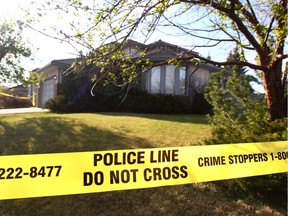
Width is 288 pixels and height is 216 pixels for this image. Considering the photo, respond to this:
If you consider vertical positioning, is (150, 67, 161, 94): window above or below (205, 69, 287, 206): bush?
above

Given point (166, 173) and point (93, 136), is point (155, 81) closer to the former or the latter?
point (93, 136)

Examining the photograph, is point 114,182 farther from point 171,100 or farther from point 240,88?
point 171,100

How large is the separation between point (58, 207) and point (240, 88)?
16.0 ft

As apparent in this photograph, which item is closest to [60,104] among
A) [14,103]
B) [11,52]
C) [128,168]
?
[11,52]

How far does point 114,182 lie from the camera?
3.04 m

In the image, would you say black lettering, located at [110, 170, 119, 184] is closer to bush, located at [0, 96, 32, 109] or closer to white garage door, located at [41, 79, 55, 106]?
white garage door, located at [41, 79, 55, 106]

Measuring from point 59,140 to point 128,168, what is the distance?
200 inches

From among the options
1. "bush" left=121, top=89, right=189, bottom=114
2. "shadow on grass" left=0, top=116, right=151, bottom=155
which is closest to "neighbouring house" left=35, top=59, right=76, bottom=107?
"bush" left=121, top=89, right=189, bottom=114

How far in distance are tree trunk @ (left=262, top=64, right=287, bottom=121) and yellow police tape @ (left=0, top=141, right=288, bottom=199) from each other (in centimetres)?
202

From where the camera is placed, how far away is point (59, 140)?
7.75 meters

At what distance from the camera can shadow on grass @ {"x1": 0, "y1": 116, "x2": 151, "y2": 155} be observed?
23.1ft

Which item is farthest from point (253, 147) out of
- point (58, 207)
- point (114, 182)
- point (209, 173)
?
point (58, 207)

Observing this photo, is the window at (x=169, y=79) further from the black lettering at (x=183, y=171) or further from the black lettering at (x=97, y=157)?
the black lettering at (x=97, y=157)

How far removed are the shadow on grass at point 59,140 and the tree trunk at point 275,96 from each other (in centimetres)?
303
